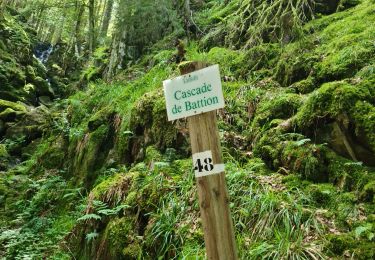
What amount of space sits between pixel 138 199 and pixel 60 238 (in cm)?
209

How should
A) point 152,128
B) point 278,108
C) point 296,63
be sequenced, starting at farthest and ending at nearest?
point 152,128 → point 296,63 → point 278,108

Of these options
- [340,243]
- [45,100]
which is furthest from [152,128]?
[45,100]

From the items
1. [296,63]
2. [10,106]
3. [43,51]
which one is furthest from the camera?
[43,51]

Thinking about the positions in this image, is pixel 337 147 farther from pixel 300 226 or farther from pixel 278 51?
pixel 278 51

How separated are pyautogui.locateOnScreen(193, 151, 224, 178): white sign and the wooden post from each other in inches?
0.9

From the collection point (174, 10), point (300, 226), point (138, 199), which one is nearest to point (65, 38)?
point (174, 10)

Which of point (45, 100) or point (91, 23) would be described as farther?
point (91, 23)

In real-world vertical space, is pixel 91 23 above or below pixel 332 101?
above

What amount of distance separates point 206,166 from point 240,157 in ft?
9.54

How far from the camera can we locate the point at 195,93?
110 inches

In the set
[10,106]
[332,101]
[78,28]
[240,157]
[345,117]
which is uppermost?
[78,28]

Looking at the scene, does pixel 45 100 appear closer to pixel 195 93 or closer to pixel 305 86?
pixel 305 86

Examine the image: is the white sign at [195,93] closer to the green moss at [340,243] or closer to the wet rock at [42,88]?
the green moss at [340,243]

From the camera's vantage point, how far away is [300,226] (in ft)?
12.9
